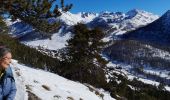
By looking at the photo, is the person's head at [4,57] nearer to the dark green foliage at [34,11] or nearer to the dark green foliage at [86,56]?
the dark green foliage at [34,11]

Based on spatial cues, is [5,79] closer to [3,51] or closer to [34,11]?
[3,51]

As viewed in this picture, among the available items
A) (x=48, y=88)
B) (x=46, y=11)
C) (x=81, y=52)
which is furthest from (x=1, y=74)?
(x=81, y=52)

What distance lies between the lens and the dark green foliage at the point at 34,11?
67.3 feet

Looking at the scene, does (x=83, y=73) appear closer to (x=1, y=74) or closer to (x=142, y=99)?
(x=1, y=74)

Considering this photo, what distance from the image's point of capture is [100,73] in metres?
65.4

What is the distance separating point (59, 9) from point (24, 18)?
1914mm

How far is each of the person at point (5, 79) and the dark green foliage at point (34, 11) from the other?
1365 centimetres

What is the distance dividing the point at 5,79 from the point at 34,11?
14.7 m

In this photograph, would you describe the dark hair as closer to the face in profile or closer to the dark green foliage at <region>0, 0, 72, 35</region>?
the face in profile

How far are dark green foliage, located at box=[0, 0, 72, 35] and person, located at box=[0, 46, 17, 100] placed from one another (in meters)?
13.7

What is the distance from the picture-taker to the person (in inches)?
258

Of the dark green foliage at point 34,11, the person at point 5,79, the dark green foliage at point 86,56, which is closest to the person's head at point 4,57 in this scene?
the person at point 5,79

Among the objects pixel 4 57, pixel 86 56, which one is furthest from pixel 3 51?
pixel 86 56

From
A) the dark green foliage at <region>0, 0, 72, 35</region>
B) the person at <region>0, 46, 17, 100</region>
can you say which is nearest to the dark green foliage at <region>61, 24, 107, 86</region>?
the dark green foliage at <region>0, 0, 72, 35</region>
